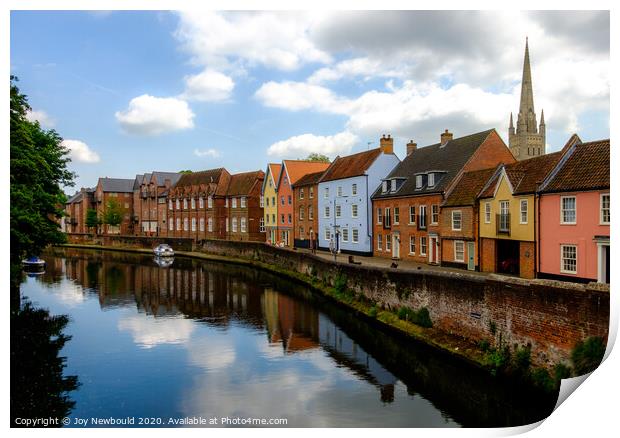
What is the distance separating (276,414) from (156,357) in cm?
622

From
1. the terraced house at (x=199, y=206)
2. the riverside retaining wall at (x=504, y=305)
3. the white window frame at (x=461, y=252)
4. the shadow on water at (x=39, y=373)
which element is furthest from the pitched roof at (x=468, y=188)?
the terraced house at (x=199, y=206)

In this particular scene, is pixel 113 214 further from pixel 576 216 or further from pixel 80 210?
pixel 576 216

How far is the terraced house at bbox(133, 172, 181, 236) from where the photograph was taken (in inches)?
2625

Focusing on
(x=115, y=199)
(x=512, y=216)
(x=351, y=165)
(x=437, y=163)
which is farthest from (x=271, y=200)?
(x=115, y=199)

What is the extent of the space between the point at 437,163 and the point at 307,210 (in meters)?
15.0

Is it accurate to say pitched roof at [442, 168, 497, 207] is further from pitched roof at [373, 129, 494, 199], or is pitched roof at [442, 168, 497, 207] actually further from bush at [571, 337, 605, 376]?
bush at [571, 337, 605, 376]

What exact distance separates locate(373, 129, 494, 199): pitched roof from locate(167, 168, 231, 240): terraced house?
2723 cm

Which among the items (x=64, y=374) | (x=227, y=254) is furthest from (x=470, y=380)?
(x=227, y=254)

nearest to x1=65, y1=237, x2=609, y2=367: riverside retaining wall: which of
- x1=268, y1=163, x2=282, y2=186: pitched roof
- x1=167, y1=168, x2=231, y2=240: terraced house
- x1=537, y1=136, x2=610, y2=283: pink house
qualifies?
x1=537, y1=136, x2=610, y2=283: pink house

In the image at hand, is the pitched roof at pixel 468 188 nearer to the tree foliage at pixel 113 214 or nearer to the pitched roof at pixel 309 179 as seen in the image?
the pitched roof at pixel 309 179

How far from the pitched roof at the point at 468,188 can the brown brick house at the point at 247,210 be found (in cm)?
2935

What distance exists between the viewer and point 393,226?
3048cm

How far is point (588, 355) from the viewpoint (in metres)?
10.7

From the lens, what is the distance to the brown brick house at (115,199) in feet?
241
